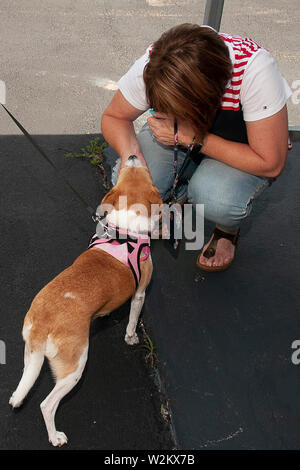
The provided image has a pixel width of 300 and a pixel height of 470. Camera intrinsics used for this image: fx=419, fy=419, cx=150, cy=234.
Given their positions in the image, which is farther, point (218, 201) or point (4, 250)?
point (4, 250)

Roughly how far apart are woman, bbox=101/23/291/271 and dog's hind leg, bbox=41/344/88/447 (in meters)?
1.30

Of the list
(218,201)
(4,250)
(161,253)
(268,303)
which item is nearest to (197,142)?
(218,201)

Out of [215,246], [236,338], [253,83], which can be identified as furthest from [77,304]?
[253,83]

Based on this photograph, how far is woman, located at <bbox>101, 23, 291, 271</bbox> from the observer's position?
205 cm

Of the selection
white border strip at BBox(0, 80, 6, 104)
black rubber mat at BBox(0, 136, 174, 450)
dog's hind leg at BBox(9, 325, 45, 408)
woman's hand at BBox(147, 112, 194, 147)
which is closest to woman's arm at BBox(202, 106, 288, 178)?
woman's hand at BBox(147, 112, 194, 147)

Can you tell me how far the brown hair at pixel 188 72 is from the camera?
201 cm

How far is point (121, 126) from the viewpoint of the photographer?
9.14 feet

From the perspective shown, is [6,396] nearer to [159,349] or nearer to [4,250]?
[159,349]

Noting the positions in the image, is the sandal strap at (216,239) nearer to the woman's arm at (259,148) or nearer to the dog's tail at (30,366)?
the woman's arm at (259,148)

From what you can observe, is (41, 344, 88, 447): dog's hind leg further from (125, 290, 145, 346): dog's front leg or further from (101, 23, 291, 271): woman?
(101, 23, 291, 271): woman

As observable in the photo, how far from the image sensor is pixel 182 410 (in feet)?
7.37

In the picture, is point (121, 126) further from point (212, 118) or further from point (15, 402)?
point (15, 402)

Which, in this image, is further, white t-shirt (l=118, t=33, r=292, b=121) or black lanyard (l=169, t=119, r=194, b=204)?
black lanyard (l=169, t=119, r=194, b=204)
